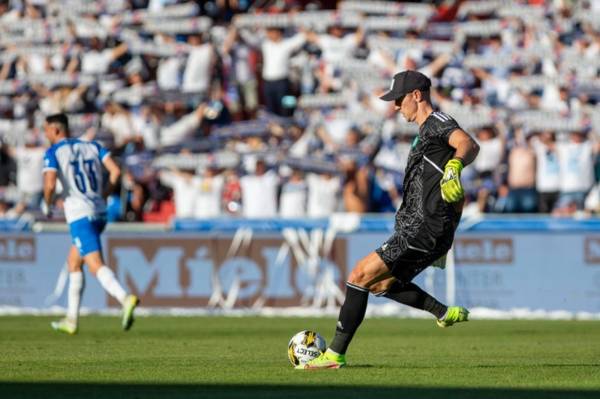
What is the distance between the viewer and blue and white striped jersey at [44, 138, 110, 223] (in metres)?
14.1

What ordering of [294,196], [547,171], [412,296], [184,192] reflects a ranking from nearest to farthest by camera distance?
[412,296]
[547,171]
[294,196]
[184,192]

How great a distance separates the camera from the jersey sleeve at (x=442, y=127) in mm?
9445

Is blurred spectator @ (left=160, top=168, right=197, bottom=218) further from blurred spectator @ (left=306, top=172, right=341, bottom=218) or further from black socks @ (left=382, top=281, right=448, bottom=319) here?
black socks @ (left=382, top=281, right=448, bottom=319)

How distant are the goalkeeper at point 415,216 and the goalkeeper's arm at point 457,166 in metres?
0.22

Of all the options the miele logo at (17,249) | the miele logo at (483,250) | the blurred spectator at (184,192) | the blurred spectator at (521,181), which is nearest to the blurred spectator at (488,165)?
the blurred spectator at (521,181)

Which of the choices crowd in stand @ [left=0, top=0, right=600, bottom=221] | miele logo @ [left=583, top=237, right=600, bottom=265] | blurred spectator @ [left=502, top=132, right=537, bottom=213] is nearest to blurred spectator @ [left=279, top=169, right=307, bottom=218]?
crowd in stand @ [left=0, top=0, right=600, bottom=221]

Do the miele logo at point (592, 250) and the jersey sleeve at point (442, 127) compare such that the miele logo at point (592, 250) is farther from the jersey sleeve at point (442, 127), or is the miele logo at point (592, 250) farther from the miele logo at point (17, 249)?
the jersey sleeve at point (442, 127)

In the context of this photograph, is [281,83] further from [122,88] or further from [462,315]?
[462,315]

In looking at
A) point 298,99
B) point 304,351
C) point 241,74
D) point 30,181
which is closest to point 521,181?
point 298,99

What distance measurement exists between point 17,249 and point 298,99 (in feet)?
20.1

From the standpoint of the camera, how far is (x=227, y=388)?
8.47 meters

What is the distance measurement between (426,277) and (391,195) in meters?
2.07

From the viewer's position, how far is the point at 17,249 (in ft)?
67.7

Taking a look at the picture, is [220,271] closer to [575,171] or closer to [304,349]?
[575,171]
